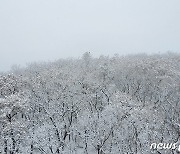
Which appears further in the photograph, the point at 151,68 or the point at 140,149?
the point at 151,68

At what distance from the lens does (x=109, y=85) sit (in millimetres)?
51438

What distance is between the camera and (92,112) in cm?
4247

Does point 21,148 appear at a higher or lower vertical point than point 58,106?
lower

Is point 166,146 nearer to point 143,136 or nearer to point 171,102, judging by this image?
point 143,136

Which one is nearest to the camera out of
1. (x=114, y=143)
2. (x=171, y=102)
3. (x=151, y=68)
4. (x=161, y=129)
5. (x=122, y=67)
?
(x=161, y=129)

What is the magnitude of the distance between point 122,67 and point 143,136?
2866 centimetres

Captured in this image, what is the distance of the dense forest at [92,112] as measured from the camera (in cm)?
3373

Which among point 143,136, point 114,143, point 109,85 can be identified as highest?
point 109,85

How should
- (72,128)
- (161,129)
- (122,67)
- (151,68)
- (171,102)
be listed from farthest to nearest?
(122,67), (151,68), (171,102), (72,128), (161,129)

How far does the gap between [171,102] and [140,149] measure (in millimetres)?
18206

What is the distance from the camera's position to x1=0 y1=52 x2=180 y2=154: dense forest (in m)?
33.7

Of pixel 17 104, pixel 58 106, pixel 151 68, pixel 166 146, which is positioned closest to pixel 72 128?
pixel 58 106

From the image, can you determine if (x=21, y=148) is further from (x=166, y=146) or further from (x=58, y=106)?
(x=166, y=146)

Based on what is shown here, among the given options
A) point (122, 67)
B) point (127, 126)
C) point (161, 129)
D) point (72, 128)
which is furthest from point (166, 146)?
point (122, 67)
